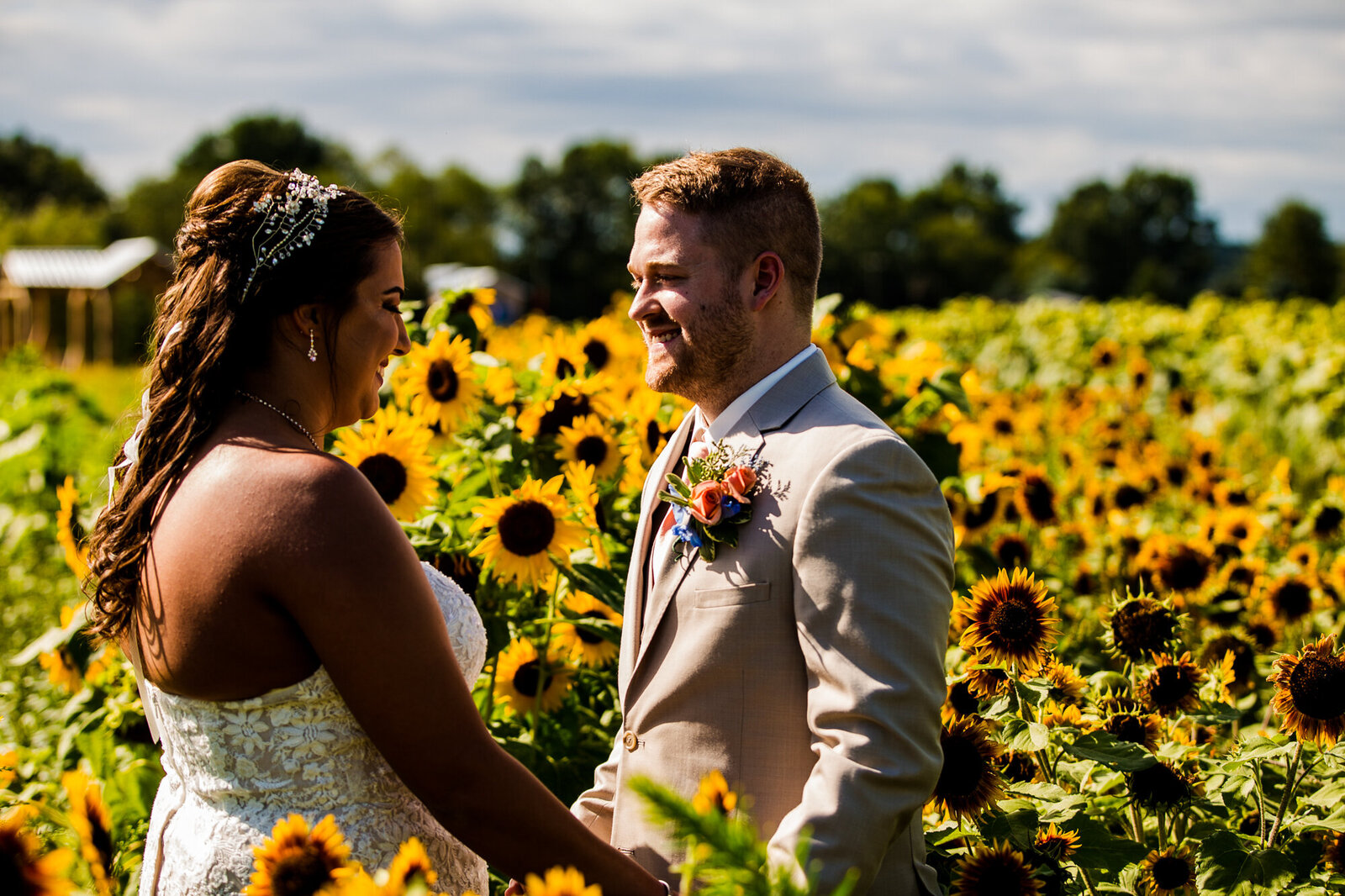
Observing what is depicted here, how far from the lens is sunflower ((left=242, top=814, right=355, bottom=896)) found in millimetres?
1337

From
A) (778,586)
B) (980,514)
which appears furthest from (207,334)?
(980,514)

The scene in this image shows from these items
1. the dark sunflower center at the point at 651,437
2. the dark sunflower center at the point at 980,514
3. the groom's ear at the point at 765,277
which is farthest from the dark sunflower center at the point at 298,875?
the dark sunflower center at the point at 980,514

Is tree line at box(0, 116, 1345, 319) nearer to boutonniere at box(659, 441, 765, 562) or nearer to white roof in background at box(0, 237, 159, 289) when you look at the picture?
white roof in background at box(0, 237, 159, 289)

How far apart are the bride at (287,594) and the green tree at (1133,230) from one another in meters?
96.2

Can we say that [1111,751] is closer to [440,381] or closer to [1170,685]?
[1170,685]

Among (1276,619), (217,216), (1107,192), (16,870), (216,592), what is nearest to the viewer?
(16,870)

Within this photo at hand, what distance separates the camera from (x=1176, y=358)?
317 inches

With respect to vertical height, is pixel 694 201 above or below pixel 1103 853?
above

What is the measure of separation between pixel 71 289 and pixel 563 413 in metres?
27.5

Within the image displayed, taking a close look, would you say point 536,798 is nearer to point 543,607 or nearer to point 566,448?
point 543,607

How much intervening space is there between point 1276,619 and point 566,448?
7.86ft

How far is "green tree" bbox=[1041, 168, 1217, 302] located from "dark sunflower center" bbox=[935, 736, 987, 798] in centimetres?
9582

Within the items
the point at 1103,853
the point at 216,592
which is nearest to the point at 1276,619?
the point at 1103,853

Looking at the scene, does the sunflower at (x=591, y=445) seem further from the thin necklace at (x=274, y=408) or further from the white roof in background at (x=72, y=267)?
the white roof in background at (x=72, y=267)
